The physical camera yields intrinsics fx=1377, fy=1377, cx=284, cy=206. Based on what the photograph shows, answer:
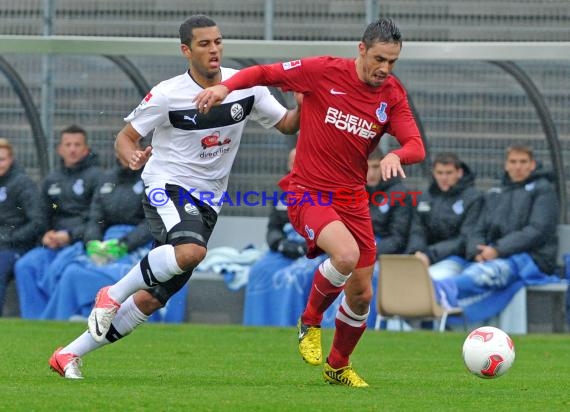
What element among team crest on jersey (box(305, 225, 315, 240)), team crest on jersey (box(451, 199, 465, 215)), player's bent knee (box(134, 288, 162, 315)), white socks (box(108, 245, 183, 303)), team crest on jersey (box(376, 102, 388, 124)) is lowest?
team crest on jersey (box(451, 199, 465, 215))

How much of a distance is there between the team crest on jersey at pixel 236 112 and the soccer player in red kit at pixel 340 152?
328 millimetres

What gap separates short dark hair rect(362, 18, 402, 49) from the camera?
8117 mm

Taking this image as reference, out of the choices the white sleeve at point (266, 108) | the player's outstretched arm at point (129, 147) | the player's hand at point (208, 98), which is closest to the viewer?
the player's hand at point (208, 98)

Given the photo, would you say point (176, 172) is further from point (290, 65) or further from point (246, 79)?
point (290, 65)

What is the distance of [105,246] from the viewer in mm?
14711

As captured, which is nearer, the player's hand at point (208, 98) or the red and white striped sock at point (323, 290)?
the player's hand at point (208, 98)

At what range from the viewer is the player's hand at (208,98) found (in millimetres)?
7863

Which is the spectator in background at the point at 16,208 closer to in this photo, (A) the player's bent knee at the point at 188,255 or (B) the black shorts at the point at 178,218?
(B) the black shorts at the point at 178,218

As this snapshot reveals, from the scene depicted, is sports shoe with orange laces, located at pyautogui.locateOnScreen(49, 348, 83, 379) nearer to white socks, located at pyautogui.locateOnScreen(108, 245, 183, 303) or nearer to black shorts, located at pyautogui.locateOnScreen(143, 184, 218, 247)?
white socks, located at pyautogui.locateOnScreen(108, 245, 183, 303)

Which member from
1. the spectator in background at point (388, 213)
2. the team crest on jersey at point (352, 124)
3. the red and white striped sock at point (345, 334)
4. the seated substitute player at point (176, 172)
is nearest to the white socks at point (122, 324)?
the seated substitute player at point (176, 172)

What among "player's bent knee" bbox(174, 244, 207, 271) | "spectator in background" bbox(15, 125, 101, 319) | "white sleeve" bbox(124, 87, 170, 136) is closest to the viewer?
"player's bent knee" bbox(174, 244, 207, 271)

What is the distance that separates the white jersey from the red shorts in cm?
53

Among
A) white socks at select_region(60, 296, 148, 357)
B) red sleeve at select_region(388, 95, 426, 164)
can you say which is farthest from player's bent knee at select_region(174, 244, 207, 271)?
red sleeve at select_region(388, 95, 426, 164)

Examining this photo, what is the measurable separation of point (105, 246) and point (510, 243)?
4273mm
